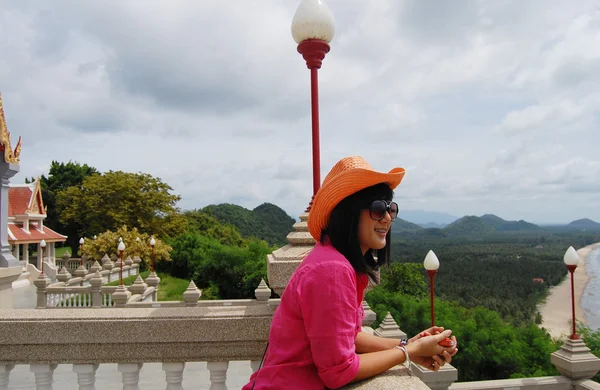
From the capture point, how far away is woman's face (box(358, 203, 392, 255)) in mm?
1857

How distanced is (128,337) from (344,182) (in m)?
1.95

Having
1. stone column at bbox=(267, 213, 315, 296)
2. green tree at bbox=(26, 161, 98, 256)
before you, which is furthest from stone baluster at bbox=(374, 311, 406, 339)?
green tree at bbox=(26, 161, 98, 256)

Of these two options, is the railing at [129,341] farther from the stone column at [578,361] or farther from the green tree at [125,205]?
the green tree at [125,205]

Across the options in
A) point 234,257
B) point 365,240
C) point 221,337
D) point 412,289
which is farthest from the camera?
point 234,257

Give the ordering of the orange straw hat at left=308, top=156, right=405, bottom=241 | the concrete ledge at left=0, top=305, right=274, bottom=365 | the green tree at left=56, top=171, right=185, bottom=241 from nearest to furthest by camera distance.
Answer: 1. the orange straw hat at left=308, top=156, right=405, bottom=241
2. the concrete ledge at left=0, top=305, right=274, bottom=365
3. the green tree at left=56, top=171, right=185, bottom=241

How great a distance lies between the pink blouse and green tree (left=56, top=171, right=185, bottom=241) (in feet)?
93.3

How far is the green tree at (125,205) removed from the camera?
28.8 m

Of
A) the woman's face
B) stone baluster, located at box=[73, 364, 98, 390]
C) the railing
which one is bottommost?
stone baluster, located at box=[73, 364, 98, 390]

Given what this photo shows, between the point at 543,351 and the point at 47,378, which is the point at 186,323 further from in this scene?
the point at 543,351

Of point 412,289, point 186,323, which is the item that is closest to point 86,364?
point 186,323

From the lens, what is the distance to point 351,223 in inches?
72.6

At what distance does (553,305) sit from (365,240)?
3086 cm

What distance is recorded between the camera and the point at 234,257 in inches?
731

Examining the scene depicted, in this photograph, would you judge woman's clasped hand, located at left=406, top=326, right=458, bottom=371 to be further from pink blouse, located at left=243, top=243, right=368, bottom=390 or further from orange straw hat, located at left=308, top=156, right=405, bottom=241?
orange straw hat, located at left=308, top=156, right=405, bottom=241
